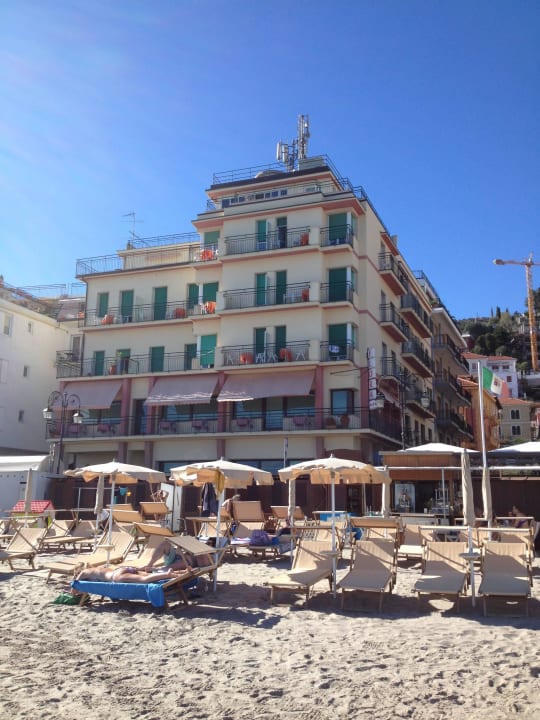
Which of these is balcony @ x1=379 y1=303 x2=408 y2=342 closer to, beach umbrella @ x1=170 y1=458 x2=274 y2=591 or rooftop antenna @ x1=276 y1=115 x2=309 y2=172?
rooftop antenna @ x1=276 y1=115 x2=309 y2=172

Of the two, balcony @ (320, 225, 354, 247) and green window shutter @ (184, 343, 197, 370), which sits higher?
balcony @ (320, 225, 354, 247)

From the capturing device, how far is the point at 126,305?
36.7 metres

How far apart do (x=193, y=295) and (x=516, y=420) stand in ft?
206

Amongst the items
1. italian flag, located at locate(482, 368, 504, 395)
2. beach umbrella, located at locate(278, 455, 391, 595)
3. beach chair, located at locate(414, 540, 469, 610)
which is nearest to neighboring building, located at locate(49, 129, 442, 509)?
italian flag, located at locate(482, 368, 504, 395)

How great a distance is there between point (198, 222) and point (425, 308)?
17.6 m

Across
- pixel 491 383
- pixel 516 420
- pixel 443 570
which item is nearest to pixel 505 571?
pixel 443 570

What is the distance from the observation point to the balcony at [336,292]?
103ft

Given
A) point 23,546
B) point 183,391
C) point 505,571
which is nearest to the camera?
point 505,571

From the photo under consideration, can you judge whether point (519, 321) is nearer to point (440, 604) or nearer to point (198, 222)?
point (198, 222)

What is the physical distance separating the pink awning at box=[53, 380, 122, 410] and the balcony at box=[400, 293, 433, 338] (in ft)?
55.8

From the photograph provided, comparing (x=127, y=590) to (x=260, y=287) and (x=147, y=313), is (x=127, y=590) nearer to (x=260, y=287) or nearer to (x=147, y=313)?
(x=260, y=287)

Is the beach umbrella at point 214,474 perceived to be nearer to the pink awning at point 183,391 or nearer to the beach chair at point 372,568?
the beach chair at point 372,568

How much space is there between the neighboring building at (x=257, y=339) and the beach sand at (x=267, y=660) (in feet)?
59.6

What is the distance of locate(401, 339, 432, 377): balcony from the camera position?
37.6m
